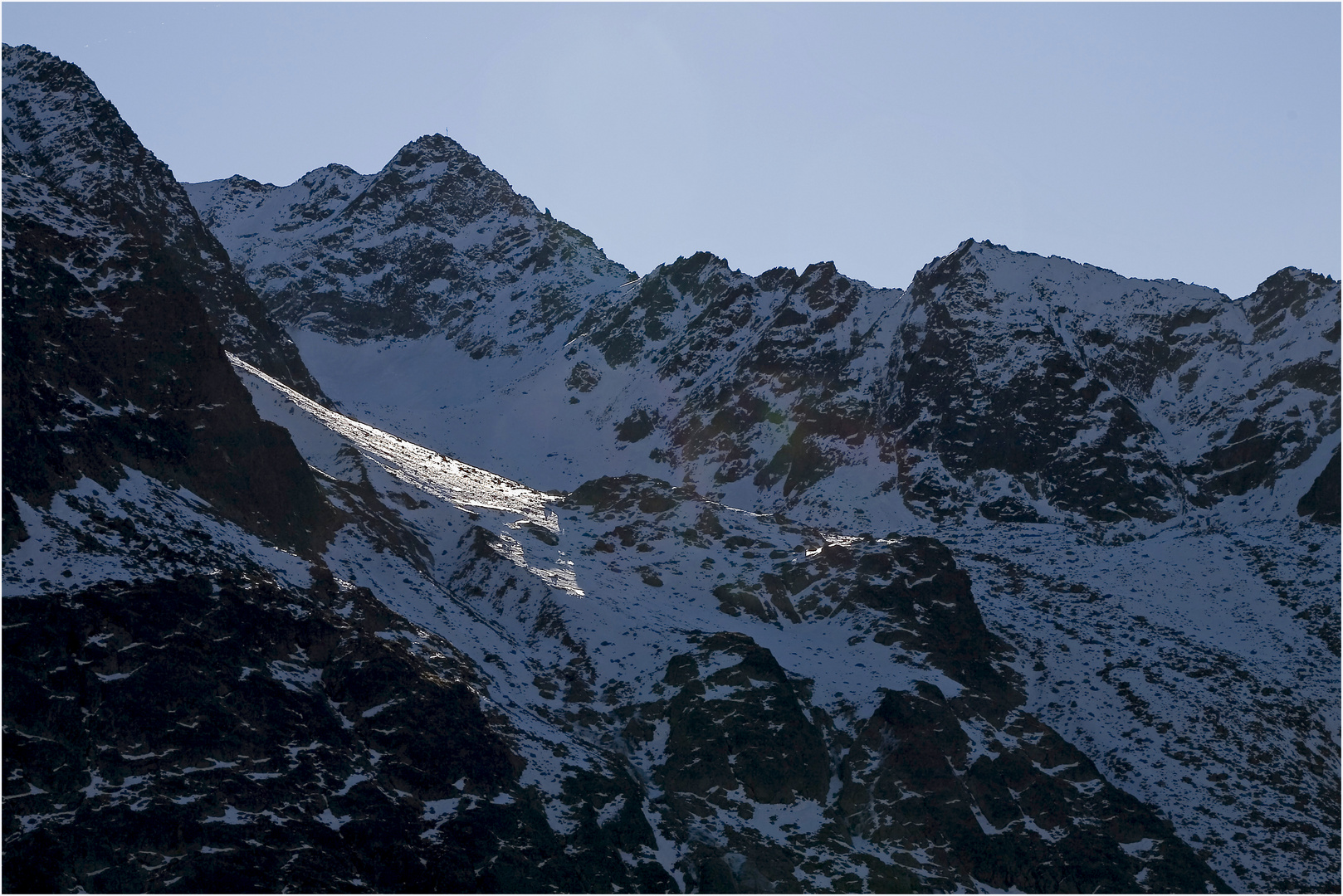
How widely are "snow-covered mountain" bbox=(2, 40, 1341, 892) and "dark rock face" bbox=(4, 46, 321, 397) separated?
1.22 feet

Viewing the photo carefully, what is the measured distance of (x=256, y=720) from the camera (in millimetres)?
40125

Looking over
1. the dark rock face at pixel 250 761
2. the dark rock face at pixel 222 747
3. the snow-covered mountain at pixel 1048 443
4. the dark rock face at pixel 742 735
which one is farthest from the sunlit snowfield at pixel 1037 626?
the dark rock face at pixel 222 747

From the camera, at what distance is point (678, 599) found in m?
63.5

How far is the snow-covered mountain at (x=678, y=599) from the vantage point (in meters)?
39.6

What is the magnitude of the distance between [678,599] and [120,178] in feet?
192

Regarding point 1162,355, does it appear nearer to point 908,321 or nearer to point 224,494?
A: point 908,321

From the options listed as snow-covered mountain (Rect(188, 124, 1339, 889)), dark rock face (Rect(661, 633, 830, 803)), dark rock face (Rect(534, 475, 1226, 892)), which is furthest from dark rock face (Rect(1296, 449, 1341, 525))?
dark rock face (Rect(661, 633, 830, 803))

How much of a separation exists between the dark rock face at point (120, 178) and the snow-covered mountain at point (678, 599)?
372 millimetres

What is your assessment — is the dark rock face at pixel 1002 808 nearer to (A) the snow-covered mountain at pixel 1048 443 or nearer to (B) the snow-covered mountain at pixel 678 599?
(B) the snow-covered mountain at pixel 678 599

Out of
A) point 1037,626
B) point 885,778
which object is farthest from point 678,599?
point 1037,626

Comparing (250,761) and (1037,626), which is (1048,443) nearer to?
(1037,626)

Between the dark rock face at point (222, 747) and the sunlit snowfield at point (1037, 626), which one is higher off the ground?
the sunlit snowfield at point (1037, 626)

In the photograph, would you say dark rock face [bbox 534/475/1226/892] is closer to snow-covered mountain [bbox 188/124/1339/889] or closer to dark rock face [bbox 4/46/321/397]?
snow-covered mountain [bbox 188/124/1339/889]

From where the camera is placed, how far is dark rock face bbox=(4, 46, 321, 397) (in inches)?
3748
